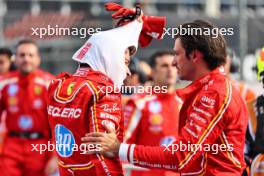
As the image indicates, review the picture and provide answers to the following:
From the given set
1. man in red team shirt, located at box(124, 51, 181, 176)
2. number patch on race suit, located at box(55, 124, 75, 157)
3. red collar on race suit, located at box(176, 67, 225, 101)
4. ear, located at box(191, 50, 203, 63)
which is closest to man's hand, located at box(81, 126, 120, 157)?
number patch on race suit, located at box(55, 124, 75, 157)

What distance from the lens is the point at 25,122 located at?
9984mm

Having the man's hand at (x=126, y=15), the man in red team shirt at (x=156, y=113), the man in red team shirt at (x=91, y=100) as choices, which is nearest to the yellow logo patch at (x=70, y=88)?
the man in red team shirt at (x=91, y=100)

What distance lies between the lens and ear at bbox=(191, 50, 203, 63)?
5.32 m

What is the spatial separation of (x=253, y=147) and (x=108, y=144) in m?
1.55

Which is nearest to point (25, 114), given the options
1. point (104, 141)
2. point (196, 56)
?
point (104, 141)

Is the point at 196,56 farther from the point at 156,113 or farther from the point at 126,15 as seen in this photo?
the point at 156,113

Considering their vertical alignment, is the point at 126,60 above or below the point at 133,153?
above

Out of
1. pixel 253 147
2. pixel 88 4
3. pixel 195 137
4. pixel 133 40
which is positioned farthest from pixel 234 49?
pixel 88 4

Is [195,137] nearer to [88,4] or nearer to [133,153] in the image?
[133,153]

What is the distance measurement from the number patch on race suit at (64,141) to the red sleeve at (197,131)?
0.57 metres

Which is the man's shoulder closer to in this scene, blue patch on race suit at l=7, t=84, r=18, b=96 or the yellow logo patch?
blue patch on race suit at l=7, t=84, r=18, b=96

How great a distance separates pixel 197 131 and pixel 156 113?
3.73 metres

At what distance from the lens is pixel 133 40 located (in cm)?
581

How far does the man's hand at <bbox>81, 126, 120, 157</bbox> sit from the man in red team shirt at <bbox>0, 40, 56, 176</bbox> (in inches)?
181
